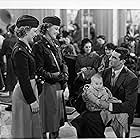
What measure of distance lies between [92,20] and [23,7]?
52cm

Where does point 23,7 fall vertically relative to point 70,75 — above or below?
above

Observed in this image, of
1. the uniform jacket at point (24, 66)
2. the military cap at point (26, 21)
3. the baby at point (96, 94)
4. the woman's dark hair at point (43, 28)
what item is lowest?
the baby at point (96, 94)

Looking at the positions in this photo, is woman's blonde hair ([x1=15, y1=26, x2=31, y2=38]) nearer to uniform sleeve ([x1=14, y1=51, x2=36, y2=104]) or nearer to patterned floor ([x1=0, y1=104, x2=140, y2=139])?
uniform sleeve ([x1=14, y1=51, x2=36, y2=104])

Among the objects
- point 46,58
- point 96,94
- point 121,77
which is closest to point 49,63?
point 46,58

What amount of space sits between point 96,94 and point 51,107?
12.6 inches

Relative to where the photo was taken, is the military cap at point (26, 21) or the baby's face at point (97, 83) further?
the baby's face at point (97, 83)

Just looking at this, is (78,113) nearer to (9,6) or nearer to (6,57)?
(6,57)

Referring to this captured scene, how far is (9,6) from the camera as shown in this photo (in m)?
2.61

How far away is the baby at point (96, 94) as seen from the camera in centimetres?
271

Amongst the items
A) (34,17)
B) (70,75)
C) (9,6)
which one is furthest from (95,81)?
(9,6)

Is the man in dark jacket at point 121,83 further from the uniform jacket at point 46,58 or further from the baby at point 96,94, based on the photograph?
the uniform jacket at point 46,58

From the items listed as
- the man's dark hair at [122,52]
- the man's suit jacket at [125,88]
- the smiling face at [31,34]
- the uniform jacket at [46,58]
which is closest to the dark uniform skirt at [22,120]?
the uniform jacket at [46,58]

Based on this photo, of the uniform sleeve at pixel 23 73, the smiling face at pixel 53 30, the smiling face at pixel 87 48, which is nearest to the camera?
the uniform sleeve at pixel 23 73

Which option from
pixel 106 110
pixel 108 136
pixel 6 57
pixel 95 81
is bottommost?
pixel 108 136
